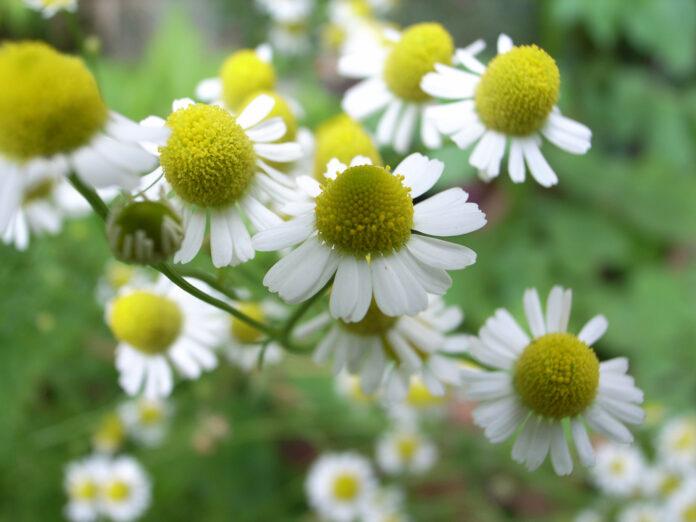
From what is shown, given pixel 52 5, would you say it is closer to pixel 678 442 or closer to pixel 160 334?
pixel 160 334

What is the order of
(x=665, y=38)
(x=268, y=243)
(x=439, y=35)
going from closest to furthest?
(x=268, y=243) < (x=439, y=35) < (x=665, y=38)

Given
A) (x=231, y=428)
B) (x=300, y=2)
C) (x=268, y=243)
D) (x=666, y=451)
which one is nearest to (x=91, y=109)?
(x=268, y=243)

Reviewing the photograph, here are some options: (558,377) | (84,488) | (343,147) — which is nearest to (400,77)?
(343,147)

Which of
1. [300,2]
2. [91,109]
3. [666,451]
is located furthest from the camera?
[300,2]

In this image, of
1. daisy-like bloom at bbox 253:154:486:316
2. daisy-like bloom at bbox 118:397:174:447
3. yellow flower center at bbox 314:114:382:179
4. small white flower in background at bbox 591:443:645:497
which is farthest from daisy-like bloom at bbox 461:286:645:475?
daisy-like bloom at bbox 118:397:174:447

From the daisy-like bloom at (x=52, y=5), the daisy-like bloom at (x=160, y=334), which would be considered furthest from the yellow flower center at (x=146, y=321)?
the daisy-like bloom at (x=52, y=5)

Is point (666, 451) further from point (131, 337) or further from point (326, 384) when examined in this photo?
point (131, 337)
